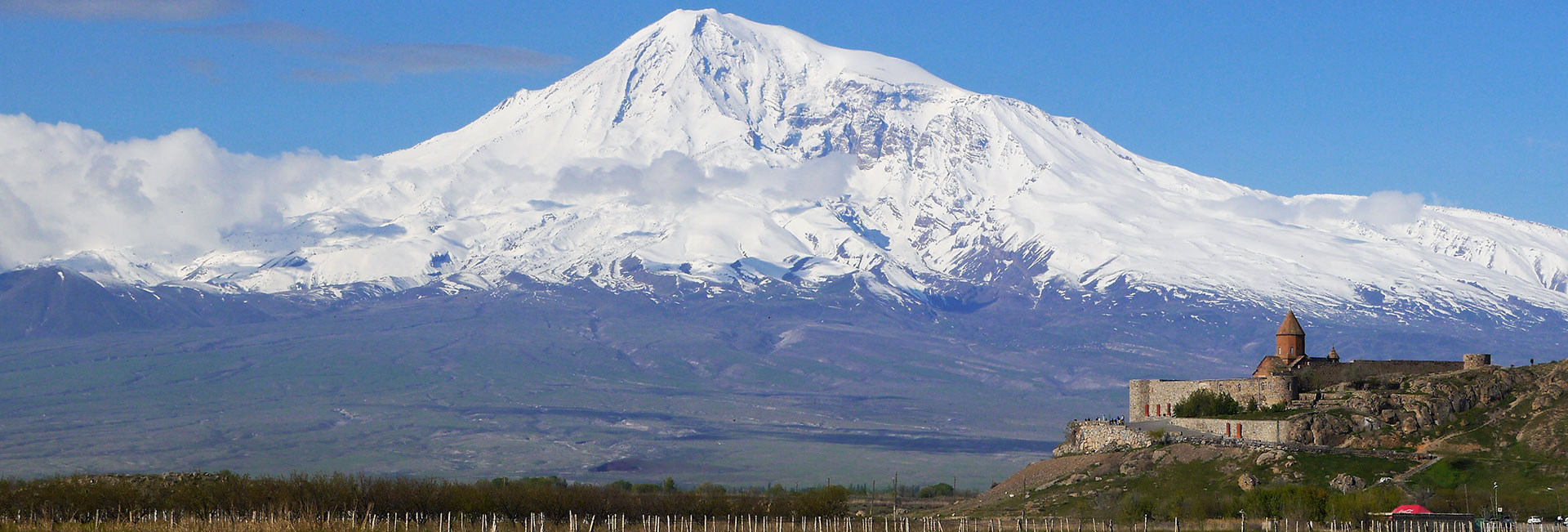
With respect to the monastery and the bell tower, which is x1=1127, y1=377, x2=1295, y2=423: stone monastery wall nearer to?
A: the monastery

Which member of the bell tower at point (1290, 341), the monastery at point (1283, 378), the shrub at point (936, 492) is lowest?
the shrub at point (936, 492)

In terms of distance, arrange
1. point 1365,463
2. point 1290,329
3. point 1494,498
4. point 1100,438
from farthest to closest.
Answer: point 1290,329, point 1100,438, point 1365,463, point 1494,498

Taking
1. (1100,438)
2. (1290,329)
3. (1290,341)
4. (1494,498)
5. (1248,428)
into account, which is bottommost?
(1494,498)

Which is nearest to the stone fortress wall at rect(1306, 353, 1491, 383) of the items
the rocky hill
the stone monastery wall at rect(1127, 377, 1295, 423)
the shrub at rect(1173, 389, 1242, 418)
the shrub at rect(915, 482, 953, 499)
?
the rocky hill

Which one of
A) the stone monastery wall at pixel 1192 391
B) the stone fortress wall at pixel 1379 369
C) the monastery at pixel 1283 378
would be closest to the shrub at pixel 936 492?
the stone monastery wall at pixel 1192 391

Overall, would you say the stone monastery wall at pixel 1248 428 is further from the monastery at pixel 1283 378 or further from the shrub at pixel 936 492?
the shrub at pixel 936 492

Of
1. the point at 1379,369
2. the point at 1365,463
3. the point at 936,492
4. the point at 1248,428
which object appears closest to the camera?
the point at 1365,463

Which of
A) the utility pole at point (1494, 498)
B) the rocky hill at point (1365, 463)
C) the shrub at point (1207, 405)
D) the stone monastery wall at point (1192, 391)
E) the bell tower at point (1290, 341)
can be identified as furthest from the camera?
the bell tower at point (1290, 341)

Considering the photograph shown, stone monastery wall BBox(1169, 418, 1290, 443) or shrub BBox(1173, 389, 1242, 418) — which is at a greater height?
shrub BBox(1173, 389, 1242, 418)

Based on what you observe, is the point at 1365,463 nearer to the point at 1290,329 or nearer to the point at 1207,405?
the point at 1207,405

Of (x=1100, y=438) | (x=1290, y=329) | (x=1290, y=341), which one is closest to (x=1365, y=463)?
(x=1100, y=438)
